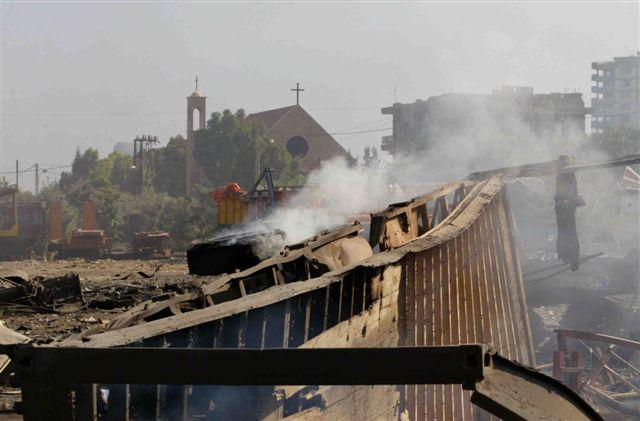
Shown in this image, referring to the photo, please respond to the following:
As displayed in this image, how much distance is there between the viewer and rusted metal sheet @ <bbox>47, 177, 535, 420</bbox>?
19.1 feet

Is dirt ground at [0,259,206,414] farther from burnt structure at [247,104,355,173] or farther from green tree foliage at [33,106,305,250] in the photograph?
burnt structure at [247,104,355,173]

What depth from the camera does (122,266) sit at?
1056 inches

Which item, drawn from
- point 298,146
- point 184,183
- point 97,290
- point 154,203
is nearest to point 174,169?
point 184,183

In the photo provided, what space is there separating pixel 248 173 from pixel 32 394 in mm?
46305

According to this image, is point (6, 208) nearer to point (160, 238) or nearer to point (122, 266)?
point (160, 238)

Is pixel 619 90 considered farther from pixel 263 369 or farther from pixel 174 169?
pixel 263 369

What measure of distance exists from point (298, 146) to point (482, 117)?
12976mm

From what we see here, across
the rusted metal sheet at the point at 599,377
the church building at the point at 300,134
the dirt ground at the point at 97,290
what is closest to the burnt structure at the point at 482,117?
the church building at the point at 300,134

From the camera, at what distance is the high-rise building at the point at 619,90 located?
371ft

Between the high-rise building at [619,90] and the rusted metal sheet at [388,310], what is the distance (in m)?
105

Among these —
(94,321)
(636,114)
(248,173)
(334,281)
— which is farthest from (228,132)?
(636,114)

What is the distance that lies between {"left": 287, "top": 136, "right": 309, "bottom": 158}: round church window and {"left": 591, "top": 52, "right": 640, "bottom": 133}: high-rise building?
68.9m

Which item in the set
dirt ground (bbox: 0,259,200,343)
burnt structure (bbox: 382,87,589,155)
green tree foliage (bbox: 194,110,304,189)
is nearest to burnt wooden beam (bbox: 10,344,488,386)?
dirt ground (bbox: 0,259,200,343)

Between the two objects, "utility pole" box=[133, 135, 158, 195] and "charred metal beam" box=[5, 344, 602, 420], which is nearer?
"charred metal beam" box=[5, 344, 602, 420]
